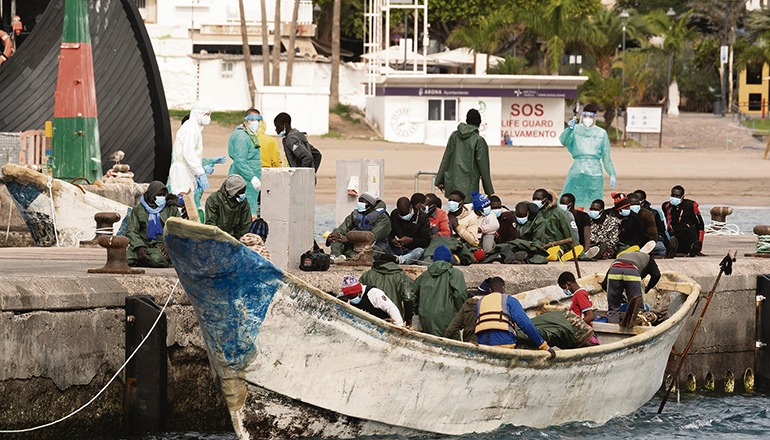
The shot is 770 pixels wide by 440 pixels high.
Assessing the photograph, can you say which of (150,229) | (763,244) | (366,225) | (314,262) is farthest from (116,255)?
(763,244)

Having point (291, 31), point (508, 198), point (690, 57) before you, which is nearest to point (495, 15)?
point (291, 31)

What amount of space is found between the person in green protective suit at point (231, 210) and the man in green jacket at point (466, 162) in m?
3.50

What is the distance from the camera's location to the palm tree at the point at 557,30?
52841mm

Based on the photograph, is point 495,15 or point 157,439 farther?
point 495,15

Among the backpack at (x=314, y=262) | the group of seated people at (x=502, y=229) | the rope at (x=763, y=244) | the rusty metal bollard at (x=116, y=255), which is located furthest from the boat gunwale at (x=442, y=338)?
the rope at (x=763, y=244)

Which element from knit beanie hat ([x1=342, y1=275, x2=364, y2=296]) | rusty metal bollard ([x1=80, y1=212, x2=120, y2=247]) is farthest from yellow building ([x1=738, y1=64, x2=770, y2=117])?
knit beanie hat ([x1=342, y1=275, x2=364, y2=296])

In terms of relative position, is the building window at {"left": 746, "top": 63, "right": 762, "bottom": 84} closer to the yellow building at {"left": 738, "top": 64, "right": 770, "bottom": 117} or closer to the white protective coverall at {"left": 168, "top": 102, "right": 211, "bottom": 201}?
the yellow building at {"left": 738, "top": 64, "right": 770, "bottom": 117}

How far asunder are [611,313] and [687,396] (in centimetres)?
238

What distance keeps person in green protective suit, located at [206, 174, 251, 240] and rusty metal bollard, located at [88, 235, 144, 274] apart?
3.85 feet

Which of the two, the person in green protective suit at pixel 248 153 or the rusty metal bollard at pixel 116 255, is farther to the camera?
the person in green protective suit at pixel 248 153

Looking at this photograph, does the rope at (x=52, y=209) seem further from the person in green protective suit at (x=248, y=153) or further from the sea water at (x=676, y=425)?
the sea water at (x=676, y=425)

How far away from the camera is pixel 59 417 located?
11.8 m

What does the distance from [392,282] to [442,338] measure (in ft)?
3.73

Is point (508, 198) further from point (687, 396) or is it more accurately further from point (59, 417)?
point (59, 417)
